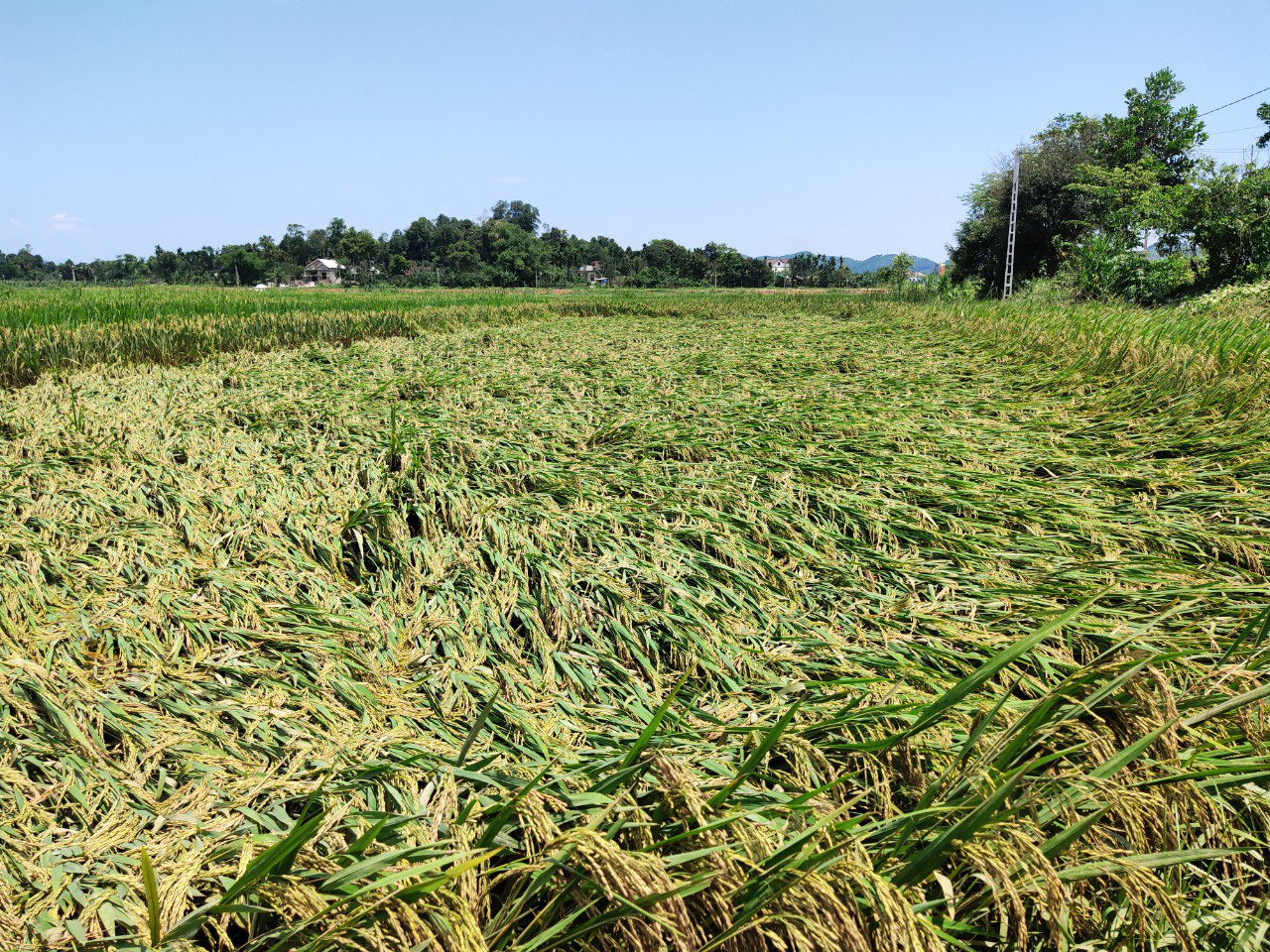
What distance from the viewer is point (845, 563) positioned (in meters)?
1.95

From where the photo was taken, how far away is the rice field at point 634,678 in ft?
2.82

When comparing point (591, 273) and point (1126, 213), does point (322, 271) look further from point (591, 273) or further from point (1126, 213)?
point (1126, 213)

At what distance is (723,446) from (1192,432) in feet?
7.91

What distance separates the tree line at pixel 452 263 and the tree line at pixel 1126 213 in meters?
41.8

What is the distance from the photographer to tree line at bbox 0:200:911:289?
238 feet

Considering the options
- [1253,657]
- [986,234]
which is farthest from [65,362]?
[986,234]

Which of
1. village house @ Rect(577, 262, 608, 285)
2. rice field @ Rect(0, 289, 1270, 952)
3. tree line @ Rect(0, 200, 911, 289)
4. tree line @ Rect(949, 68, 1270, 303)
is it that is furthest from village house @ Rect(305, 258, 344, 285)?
rice field @ Rect(0, 289, 1270, 952)

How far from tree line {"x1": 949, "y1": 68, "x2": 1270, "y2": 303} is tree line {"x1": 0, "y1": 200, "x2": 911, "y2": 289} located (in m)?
41.8

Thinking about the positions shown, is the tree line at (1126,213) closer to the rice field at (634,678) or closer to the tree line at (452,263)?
the rice field at (634,678)

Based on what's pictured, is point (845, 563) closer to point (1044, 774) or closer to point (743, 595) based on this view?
point (743, 595)

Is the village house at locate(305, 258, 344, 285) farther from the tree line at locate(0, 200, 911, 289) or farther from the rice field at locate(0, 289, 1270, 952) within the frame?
the rice field at locate(0, 289, 1270, 952)

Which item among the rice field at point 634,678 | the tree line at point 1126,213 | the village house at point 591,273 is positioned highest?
the village house at point 591,273

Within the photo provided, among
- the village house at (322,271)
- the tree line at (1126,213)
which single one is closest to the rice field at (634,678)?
the tree line at (1126,213)

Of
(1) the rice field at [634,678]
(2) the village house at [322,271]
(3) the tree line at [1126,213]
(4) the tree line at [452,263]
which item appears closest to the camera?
(1) the rice field at [634,678]
